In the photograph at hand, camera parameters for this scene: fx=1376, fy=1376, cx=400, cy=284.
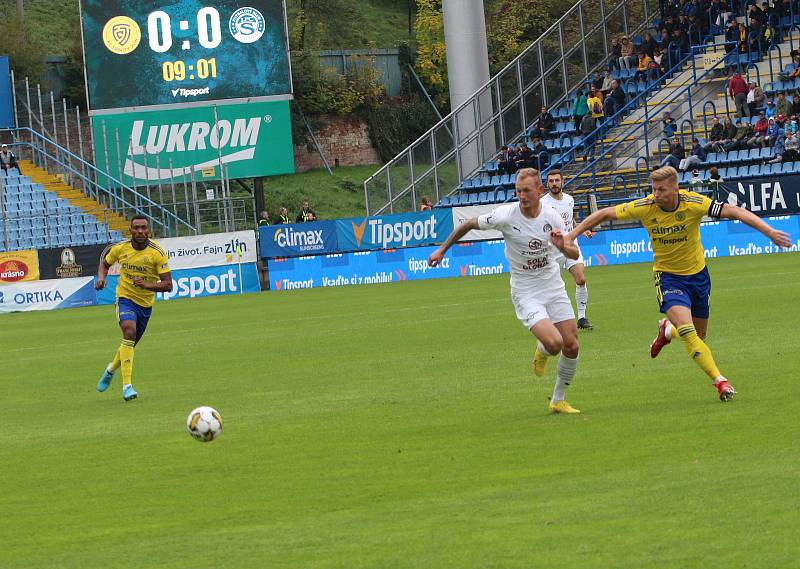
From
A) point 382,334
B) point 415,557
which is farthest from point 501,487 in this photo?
point 382,334

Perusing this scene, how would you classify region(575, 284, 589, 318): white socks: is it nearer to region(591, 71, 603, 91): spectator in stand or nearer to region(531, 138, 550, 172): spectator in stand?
region(531, 138, 550, 172): spectator in stand

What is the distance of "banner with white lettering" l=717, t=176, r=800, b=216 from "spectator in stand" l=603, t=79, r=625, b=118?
9785mm

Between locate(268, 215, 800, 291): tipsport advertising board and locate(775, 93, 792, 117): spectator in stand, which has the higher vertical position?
locate(775, 93, 792, 117): spectator in stand

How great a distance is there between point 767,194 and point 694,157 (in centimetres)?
392

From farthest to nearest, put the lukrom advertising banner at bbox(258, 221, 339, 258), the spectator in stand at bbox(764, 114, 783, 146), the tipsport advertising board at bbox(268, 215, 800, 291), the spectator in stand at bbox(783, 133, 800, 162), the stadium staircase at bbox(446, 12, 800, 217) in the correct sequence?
the stadium staircase at bbox(446, 12, 800, 217) → the lukrom advertising banner at bbox(258, 221, 339, 258) → the spectator in stand at bbox(764, 114, 783, 146) → the spectator in stand at bbox(783, 133, 800, 162) → the tipsport advertising board at bbox(268, 215, 800, 291)

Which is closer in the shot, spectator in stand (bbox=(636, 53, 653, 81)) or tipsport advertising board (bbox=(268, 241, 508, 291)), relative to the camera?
tipsport advertising board (bbox=(268, 241, 508, 291))

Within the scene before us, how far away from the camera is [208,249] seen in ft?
130

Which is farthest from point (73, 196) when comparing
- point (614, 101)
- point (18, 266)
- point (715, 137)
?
point (715, 137)

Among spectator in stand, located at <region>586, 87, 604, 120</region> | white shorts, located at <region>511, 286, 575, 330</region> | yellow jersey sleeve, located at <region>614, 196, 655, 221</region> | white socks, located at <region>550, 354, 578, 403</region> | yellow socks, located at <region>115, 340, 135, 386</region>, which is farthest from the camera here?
spectator in stand, located at <region>586, 87, 604, 120</region>

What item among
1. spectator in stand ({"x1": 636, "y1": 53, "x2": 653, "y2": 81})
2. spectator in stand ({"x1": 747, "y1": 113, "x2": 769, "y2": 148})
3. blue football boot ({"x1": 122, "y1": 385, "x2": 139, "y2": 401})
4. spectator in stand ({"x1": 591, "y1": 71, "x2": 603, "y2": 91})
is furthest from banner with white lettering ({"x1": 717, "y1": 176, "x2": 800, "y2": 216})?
blue football boot ({"x1": 122, "y1": 385, "x2": 139, "y2": 401})

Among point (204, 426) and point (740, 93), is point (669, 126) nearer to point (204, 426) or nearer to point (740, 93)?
point (740, 93)

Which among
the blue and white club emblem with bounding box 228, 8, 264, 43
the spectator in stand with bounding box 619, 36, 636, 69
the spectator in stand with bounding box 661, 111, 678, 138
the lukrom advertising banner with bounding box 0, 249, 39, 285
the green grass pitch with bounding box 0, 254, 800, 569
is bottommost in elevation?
the green grass pitch with bounding box 0, 254, 800, 569

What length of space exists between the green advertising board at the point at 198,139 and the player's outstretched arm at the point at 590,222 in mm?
33505

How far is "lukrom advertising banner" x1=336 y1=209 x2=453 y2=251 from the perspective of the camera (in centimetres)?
4056
